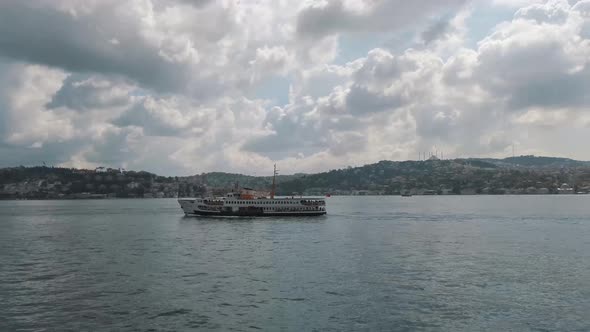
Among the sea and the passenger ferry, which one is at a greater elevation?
the passenger ferry

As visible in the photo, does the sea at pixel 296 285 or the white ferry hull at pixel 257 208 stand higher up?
the white ferry hull at pixel 257 208

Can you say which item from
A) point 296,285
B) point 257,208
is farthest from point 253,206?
point 296,285

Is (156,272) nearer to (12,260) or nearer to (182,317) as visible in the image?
(182,317)

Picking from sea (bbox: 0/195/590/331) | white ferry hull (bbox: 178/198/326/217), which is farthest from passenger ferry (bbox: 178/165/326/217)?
sea (bbox: 0/195/590/331)

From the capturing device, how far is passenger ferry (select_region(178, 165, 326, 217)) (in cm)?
13162

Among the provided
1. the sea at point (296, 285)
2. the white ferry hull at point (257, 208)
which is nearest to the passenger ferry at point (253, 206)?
the white ferry hull at point (257, 208)

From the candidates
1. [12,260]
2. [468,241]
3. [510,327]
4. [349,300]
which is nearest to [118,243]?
[12,260]

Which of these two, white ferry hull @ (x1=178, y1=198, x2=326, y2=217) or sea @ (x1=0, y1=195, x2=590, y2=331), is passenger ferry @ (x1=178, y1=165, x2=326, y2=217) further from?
sea @ (x1=0, y1=195, x2=590, y2=331)

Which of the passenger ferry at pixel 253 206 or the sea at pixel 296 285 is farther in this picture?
the passenger ferry at pixel 253 206

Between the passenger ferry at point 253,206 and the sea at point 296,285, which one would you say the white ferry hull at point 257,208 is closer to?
the passenger ferry at point 253,206

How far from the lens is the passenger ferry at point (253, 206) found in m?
132

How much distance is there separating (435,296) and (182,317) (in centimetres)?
1913

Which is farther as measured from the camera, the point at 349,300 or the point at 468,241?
the point at 468,241

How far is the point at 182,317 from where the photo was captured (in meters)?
31.6
